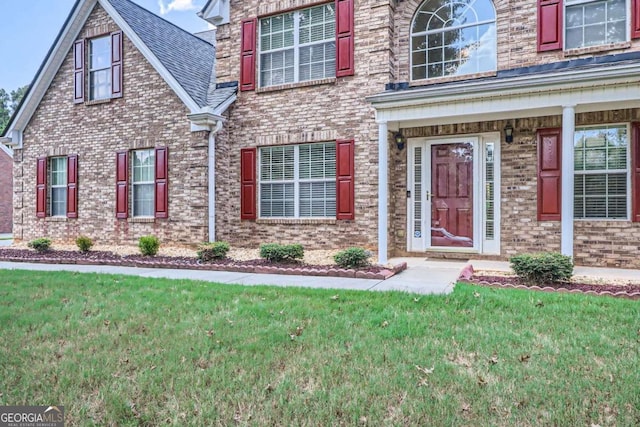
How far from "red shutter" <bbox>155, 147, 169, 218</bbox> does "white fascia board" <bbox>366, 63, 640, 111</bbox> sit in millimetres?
5351

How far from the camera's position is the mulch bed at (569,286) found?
196 inches

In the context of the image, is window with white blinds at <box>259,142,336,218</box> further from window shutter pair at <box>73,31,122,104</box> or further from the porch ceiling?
window shutter pair at <box>73,31,122,104</box>

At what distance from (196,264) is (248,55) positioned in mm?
5222

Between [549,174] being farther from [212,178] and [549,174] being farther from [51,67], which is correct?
[51,67]

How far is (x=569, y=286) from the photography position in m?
5.49

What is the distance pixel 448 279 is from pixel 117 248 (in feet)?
26.6

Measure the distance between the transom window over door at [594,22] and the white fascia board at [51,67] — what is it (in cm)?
1138

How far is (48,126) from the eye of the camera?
1205cm

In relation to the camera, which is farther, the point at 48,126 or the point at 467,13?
the point at 48,126

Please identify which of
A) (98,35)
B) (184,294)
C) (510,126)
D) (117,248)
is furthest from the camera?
(98,35)

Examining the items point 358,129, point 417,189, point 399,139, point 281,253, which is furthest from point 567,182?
point 281,253

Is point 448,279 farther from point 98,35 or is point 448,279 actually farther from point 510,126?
point 98,35

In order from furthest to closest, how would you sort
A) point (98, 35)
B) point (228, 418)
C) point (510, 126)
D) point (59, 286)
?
point (98, 35) → point (510, 126) → point (59, 286) → point (228, 418)

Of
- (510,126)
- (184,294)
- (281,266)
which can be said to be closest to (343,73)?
(510,126)
